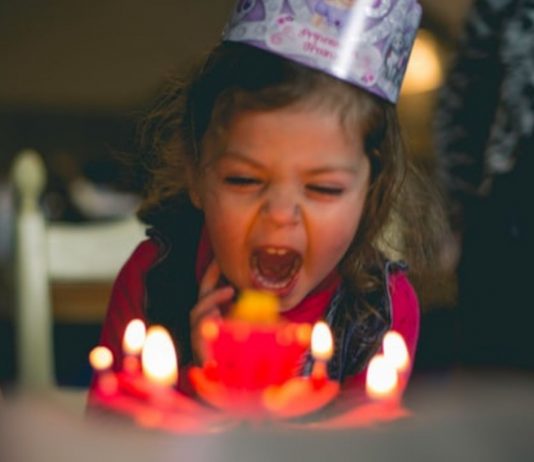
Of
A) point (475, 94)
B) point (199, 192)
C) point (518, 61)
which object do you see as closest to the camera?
point (199, 192)

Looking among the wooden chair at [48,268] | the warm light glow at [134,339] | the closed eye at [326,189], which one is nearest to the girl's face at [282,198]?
the closed eye at [326,189]

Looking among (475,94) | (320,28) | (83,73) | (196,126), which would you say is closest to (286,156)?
(320,28)

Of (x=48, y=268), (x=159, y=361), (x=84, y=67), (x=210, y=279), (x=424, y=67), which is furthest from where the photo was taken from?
(x=84, y=67)

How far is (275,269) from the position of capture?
0.83 meters

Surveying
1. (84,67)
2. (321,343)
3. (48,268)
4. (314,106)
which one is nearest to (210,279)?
(314,106)

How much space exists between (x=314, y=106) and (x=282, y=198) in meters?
0.11

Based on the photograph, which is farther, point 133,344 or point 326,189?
point 326,189

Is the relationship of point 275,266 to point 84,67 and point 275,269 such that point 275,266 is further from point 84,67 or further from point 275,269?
point 84,67

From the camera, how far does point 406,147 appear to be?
3.57ft

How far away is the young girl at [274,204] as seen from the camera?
0.82 m

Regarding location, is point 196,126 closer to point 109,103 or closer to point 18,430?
point 18,430

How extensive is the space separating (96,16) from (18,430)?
559cm

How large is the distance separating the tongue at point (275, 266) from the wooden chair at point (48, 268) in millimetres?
455

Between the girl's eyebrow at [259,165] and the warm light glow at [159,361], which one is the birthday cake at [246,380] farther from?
the girl's eyebrow at [259,165]
